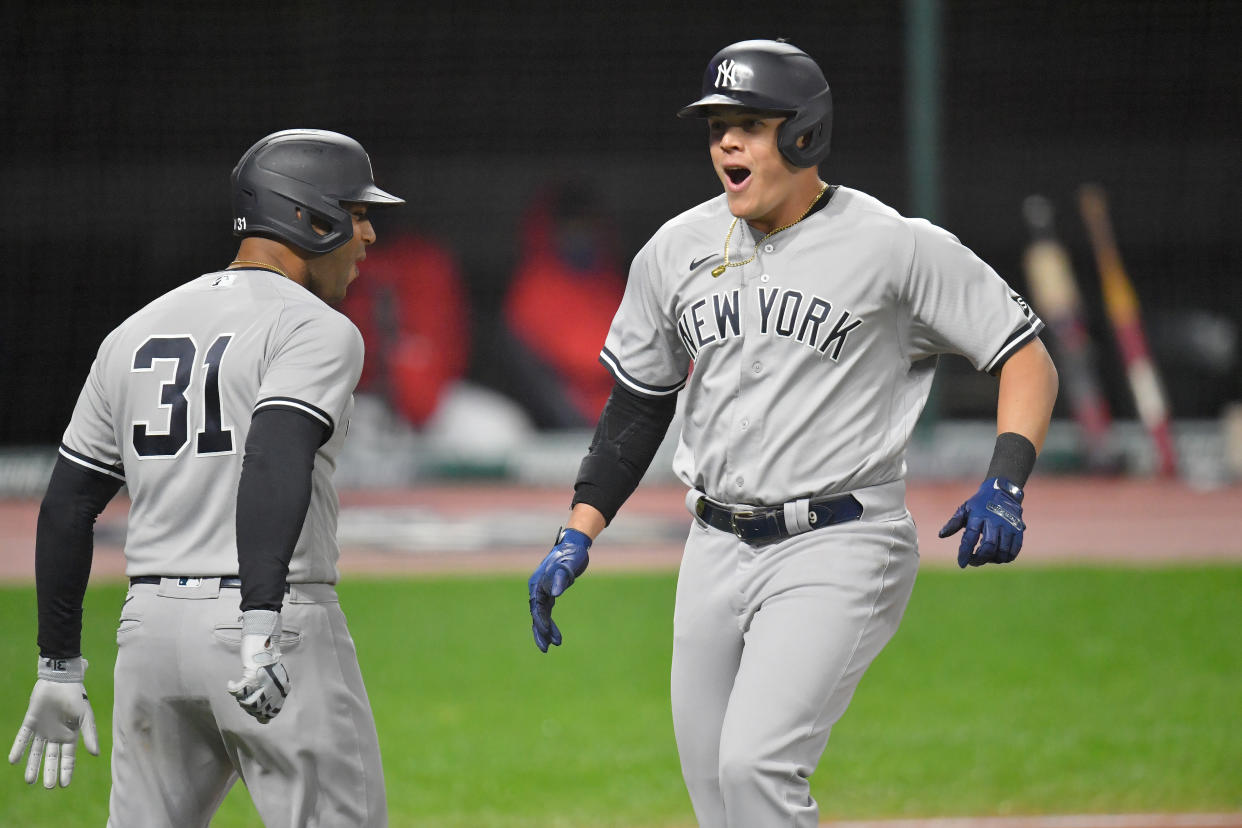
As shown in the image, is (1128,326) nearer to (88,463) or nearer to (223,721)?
(88,463)

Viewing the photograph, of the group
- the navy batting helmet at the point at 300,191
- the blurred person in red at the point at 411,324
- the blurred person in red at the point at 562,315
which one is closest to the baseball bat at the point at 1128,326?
the blurred person in red at the point at 562,315

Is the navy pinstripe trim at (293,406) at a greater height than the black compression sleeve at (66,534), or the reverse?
the navy pinstripe trim at (293,406)

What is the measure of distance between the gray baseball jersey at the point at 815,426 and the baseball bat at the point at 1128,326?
11245 millimetres

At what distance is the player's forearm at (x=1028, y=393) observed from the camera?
336 centimetres

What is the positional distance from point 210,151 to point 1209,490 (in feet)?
32.4

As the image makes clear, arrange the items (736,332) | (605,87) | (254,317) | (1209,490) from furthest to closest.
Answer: (605,87)
(1209,490)
(736,332)
(254,317)

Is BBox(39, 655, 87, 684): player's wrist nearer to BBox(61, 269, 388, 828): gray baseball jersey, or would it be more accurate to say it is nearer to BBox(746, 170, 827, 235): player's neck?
BBox(61, 269, 388, 828): gray baseball jersey

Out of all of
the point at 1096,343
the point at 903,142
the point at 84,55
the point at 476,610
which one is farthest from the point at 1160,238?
the point at 84,55

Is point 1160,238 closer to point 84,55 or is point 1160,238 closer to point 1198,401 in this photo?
point 1198,401

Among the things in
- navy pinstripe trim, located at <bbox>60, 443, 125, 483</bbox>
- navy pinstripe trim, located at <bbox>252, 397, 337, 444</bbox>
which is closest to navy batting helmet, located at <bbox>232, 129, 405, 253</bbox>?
navy pinstripe trim, located at <bbox>252, 397, 337, 444</bbox>

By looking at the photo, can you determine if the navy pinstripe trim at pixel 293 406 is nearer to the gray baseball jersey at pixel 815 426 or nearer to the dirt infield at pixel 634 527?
the gray baseball jersey at pixel 815 426

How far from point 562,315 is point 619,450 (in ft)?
36.9

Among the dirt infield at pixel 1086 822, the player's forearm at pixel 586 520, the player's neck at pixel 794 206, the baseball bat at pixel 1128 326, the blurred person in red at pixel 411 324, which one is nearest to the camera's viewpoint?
the player's neck at pixel 794 206

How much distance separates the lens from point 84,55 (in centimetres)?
1541
